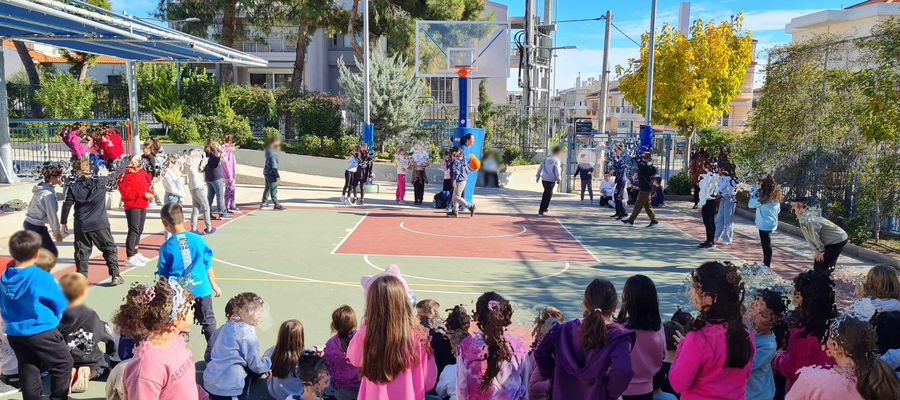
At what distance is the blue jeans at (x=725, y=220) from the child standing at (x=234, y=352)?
32.7 feet

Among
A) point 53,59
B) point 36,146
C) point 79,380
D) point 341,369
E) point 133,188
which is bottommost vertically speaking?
point 79,380

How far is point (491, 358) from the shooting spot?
381 cm

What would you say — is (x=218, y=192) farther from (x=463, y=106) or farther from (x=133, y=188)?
(x=463, y=106)

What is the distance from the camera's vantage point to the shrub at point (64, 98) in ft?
86.3

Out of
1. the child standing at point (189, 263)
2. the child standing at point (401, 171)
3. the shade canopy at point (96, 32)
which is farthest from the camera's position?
the child standing at point (401, 171)

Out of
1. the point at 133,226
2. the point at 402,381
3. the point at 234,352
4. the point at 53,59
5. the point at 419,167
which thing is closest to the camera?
the point at 402,381

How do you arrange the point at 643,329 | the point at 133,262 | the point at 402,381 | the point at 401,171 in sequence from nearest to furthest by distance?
the point at 402,381
the point at 643,329
the point at 133,262
the point at 401,171

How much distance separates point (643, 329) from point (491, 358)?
1.14m

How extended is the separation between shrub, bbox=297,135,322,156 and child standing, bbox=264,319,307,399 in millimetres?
19887

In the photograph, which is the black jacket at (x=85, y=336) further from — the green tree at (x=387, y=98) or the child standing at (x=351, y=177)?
the green tree at (x=387, y=98)

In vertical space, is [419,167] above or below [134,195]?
above

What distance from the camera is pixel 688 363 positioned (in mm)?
3725

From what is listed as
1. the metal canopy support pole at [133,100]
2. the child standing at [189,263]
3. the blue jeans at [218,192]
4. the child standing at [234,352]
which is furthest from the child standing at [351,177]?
the child standing at [234,352]

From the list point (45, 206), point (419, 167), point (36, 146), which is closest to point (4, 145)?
point (36, 146)
